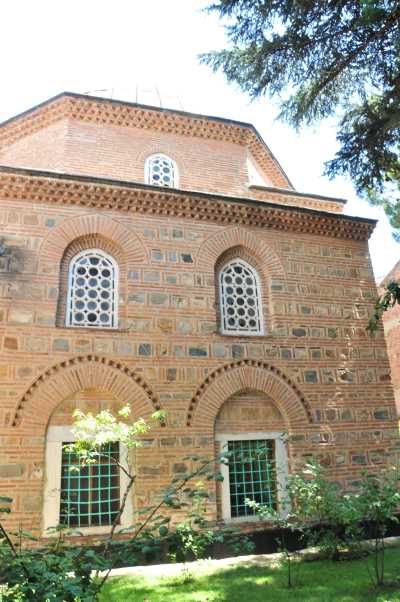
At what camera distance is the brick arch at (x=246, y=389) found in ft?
22.7

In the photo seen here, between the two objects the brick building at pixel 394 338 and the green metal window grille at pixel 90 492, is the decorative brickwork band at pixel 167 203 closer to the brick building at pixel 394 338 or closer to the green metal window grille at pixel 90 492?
the green metal window grille at pixel 90 492

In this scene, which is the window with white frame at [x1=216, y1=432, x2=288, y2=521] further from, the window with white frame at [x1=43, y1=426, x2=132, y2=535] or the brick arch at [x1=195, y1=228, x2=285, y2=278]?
the brick arch at [x1=195, y1=228, x2=285, y2=278]

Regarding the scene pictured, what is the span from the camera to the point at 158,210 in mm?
7695

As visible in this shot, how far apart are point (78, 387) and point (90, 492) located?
54.0 inches

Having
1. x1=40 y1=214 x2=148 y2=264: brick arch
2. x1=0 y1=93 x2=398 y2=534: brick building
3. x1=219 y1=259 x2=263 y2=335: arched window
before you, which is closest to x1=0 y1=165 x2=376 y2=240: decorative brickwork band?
x1=0 y1=93 x2=398 y2=534: brick building

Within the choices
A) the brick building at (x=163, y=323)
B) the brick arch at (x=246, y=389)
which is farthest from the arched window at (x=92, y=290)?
the brick arch at (x=246, y=389)

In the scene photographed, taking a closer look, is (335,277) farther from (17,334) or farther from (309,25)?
(17,334)

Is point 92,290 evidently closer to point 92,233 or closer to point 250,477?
point 92,233

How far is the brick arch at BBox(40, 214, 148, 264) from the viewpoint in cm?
704

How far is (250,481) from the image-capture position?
7.09m

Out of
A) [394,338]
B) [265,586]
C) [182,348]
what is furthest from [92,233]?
[394,338]

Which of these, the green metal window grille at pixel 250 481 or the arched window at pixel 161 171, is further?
the arched window at pixel 161 171

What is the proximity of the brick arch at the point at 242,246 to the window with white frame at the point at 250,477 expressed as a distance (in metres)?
2.66

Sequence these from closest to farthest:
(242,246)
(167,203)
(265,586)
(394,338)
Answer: (265,586) < (167,203) < (242,246) < (394,338)
